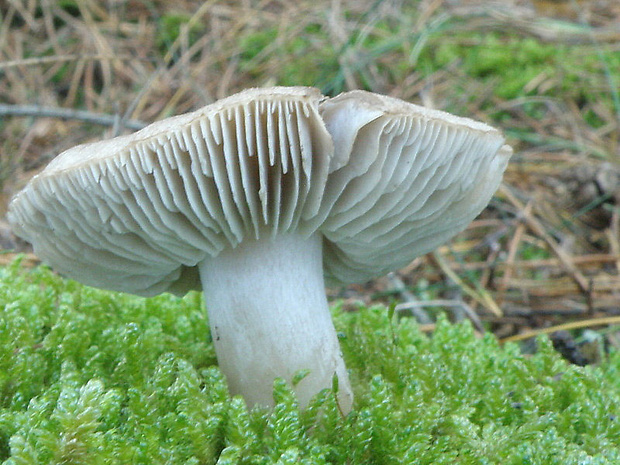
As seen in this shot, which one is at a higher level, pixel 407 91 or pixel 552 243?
A: pixel 407 91

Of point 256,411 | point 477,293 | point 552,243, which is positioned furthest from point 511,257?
point 256,411

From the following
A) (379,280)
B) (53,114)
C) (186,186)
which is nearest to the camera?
(186,186)

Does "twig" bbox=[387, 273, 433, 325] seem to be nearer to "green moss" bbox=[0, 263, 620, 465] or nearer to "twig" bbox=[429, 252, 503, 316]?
"twig" bbox=[429, 252, 503, 316]

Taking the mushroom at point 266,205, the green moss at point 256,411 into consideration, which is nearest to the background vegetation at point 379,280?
the green moss at point 256,411

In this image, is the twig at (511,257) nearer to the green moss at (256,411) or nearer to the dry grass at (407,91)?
the dry grass at (407,91)

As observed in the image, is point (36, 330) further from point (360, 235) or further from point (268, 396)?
point (360, 235)

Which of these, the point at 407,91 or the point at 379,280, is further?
the point at 407,91

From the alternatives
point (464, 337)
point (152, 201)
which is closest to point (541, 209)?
point (464, 337)

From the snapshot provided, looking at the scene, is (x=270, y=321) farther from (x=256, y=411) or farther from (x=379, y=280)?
(x=379, y=280)
